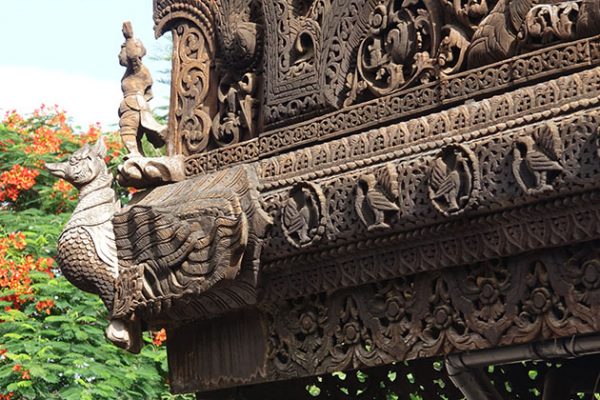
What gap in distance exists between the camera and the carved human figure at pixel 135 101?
6.31m

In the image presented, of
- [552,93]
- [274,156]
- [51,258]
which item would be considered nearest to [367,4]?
[274,156]

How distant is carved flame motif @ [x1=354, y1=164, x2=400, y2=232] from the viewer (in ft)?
16.6

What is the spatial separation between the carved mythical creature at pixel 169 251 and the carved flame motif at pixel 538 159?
1.17 m

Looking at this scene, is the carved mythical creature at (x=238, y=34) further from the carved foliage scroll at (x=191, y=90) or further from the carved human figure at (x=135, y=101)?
the carved human figure at (x=135, y=101)

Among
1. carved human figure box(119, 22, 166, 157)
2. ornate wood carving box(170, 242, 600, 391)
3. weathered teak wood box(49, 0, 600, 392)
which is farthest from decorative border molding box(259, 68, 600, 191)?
carved human figure box(119, 22, 166, 157)

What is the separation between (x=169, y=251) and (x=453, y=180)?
1325 mm

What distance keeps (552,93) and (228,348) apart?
1.83 metres

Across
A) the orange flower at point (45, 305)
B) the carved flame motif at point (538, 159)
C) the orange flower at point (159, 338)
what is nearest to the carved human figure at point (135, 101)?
the carved flame motif at point (538, 159)

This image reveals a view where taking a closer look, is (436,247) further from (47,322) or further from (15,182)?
(15,182)

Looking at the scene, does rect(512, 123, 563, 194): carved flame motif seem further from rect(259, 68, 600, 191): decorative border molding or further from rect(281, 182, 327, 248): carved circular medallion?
rect(281, 182, 327, 248): carved circular medallion

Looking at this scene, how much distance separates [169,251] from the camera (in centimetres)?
571

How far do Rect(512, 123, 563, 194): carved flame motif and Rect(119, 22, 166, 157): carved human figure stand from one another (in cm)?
201

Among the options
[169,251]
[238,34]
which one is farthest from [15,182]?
[169,251]

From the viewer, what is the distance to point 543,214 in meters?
4.66
